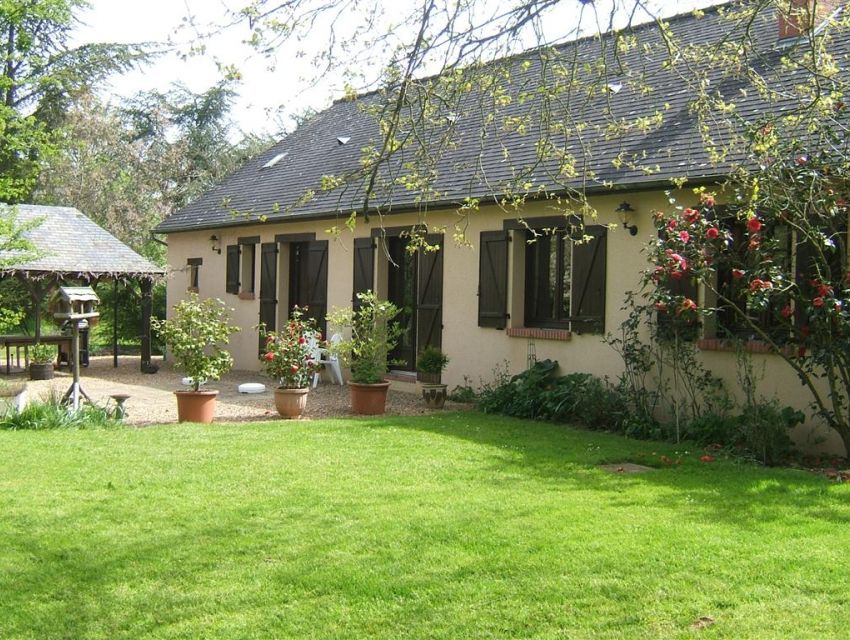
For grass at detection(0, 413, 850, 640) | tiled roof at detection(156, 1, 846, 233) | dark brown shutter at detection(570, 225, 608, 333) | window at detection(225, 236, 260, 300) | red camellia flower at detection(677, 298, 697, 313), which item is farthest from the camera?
window at detection(225, 236, 260, 300)

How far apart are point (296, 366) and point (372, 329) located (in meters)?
1.16

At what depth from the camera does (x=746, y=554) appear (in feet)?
16.5

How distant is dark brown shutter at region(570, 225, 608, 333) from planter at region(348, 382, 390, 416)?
2517mm

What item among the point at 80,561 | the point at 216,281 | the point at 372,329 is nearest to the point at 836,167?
the point at 372,329

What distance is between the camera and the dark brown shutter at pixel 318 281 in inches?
629

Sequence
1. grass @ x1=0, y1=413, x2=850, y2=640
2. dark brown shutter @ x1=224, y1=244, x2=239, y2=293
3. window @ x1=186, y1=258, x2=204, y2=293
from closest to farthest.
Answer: grass @ x1=0, y1=413, x2=850, y2=640
dark brown shutter @ x1=224, y1=244, x2=239, y2=293
window @ x1=186, y1=258, x2=204, y2=293

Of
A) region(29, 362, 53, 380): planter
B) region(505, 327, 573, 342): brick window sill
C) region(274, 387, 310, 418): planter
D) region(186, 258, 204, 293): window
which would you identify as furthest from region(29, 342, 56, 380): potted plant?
region(505, 327, 573, 342): brick window sill

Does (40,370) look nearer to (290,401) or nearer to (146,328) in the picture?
(146,328)

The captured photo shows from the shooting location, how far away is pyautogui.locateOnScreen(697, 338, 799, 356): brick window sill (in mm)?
8766

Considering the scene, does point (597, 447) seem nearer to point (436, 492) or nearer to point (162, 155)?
point (436, 492)

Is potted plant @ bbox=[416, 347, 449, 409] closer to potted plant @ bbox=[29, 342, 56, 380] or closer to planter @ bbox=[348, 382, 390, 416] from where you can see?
planter @ bbox=[348, 382, 390, 416]

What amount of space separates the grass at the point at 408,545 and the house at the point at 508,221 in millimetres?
2069

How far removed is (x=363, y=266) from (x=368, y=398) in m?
4.01

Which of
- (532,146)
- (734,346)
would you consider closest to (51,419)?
(532,146)
